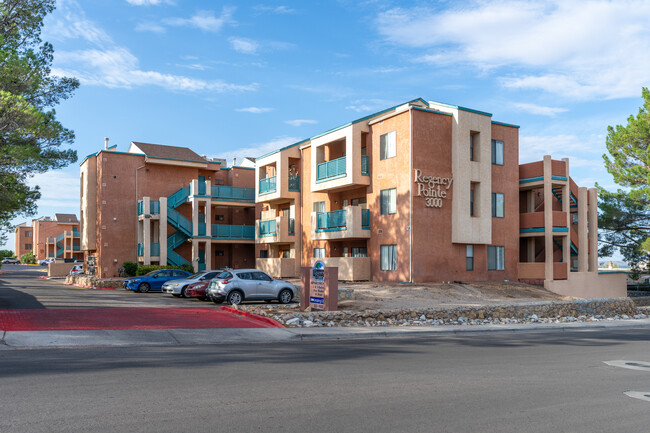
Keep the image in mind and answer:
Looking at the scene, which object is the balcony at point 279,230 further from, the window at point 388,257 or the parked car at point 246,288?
the parked car at point 246,288

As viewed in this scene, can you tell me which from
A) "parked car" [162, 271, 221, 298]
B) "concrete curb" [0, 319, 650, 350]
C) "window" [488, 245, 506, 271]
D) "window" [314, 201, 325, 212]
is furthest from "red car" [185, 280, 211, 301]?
"window" [488, 245, 506, 271]

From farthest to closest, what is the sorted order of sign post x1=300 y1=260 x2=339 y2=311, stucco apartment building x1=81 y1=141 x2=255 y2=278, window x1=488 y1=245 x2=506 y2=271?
stucco apartment building x1=81 y1=141 x2=255 y2=278
window x1=488 y1=245 x2=506 y2=271
sign post x1=300 y1=260 x2=339 y2=311

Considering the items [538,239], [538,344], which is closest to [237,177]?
[538,239]

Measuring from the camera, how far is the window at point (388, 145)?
3145cm

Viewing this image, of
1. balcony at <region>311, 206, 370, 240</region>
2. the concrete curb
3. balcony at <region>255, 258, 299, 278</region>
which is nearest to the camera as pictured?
the concrete curb

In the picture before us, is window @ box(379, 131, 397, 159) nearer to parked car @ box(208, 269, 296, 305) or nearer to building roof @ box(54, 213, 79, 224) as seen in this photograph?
parked car @ box(208, 269, 296, 305)

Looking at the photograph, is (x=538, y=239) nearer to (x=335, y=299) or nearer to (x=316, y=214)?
(x=316, y=214)

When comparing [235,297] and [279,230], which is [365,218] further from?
[235,297]

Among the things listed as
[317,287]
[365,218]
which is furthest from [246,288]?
[365,218]

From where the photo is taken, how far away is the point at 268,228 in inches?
1631

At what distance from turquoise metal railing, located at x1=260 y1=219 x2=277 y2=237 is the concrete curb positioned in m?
23.3

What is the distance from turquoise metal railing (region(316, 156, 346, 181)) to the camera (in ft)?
111

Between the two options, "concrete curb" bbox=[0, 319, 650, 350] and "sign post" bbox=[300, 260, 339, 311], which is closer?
"concrete curb" bbox=[0, 319, 650, 350]

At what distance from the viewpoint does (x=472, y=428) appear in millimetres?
6613
